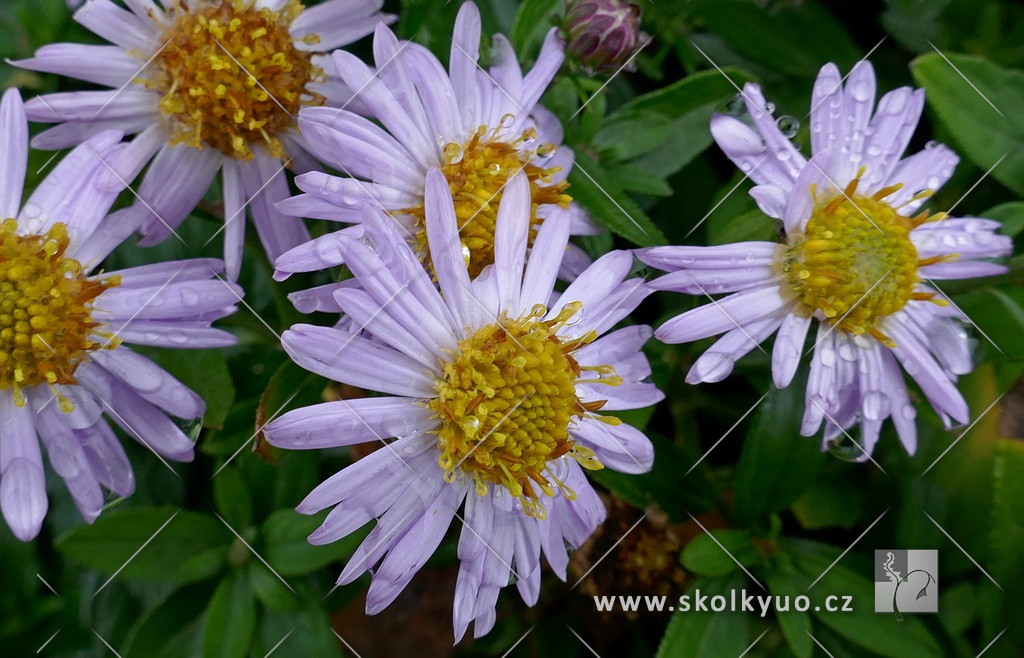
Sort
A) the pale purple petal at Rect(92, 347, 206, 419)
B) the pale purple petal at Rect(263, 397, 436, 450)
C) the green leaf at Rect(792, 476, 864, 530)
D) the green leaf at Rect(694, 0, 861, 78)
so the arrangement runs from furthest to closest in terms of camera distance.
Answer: the green leaf at Rect(694, 0, 861, 78) < the green leaf at Rect(792, 476, 864, 530) < the pale purple petal at Rect(92, 347, 206, 419) < the pale purple petal at Rect(263, 397, 436, 450)

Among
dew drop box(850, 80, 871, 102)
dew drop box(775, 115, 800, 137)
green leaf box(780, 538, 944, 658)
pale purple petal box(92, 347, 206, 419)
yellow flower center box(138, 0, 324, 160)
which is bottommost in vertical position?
green leaf box(780, 538, 944, 658)

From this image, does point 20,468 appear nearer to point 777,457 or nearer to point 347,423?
point 347,423

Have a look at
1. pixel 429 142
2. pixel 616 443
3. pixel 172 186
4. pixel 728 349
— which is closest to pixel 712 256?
pixel 728 349

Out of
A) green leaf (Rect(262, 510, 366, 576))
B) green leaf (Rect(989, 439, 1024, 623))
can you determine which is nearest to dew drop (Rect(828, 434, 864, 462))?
green leaf (Rect(989, 439, 1024, 623))

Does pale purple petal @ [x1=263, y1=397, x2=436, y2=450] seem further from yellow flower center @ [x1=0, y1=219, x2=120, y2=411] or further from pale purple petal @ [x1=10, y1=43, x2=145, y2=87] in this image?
pale purple petal @ [x1=10, y1=43, x2=145, y2=87]

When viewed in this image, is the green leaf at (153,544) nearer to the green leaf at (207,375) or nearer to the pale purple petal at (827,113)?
the green leaf at (207,375)

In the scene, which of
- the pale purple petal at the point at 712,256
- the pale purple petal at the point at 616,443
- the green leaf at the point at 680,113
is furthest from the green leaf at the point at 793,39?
the pale purple petal at the point at 616,443

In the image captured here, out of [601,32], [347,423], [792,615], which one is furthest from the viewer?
[792,615]

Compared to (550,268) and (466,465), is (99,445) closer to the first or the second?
(466,465)
